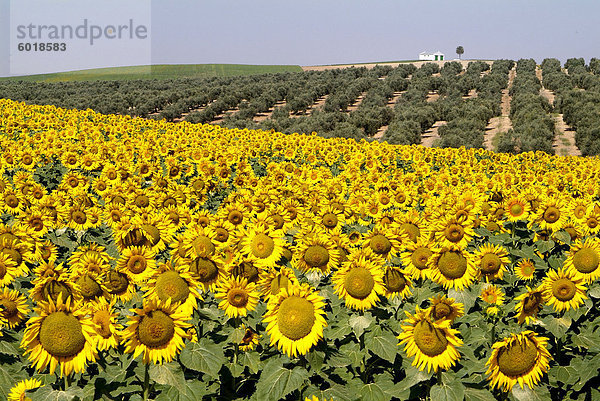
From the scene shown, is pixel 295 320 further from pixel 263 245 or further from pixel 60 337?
pixel 263 245

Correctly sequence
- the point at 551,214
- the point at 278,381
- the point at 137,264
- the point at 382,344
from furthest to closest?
the point at 551,214 < the point at 137,264 < the point at 382,344 < the point at 278,381

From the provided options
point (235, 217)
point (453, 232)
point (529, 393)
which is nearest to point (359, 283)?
point (529, 393)

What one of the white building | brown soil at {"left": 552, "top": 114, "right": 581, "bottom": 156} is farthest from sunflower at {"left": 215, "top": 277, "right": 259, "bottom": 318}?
the white building

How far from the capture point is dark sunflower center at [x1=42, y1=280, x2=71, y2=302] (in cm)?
396

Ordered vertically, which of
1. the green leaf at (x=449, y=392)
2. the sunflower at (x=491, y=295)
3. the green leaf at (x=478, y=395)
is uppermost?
the sunflower at (x=491, y=295)

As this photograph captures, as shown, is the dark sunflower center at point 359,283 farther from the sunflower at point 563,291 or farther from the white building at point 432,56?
the white building at point 432,56

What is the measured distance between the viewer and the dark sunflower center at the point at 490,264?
573 cm

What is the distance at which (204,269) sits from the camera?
4645mm

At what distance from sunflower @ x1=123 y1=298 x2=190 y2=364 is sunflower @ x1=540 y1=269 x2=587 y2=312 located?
3.79 m

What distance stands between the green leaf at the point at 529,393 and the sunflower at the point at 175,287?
276cm

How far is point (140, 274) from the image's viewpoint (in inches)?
197

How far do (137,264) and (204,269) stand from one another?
91 cm

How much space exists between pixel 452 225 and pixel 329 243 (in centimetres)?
203

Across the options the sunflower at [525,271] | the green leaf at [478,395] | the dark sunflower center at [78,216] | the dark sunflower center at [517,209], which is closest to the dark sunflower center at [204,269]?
the green leaf at [478,395]
